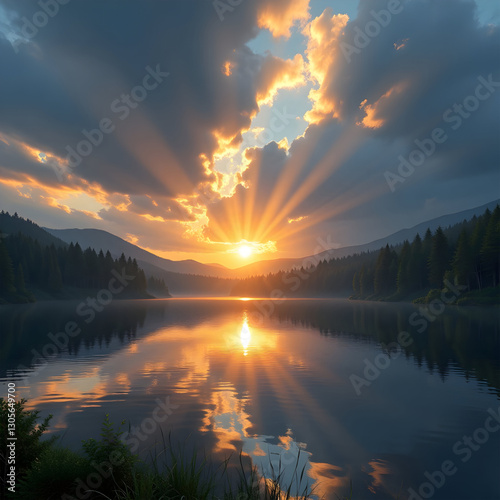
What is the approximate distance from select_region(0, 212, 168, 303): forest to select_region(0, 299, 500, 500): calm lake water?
80.4m

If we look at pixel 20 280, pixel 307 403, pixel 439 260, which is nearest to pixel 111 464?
pixel 307 403

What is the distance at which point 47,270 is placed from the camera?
124500mm

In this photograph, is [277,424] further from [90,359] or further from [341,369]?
[90,359]

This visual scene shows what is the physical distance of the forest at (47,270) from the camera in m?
94.0

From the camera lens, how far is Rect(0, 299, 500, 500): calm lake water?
8.66 m

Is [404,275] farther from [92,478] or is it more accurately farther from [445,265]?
[92,478]

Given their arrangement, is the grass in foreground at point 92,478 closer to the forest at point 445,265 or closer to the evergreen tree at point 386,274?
the forest at point 445,265

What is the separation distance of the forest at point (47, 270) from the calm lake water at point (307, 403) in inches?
3165

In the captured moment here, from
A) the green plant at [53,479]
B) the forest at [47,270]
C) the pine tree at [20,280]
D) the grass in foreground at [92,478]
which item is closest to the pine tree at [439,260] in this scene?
the grass in foreground at [92,478]

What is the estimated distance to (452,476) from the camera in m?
8.29

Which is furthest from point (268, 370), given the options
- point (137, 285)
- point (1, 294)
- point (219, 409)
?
point (137, 285)

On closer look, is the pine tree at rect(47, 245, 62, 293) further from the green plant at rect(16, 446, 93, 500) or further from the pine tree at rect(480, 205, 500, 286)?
the green plant at rect(16, 446, 93, 500)

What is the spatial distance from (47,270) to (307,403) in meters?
134

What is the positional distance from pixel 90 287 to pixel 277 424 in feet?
491
